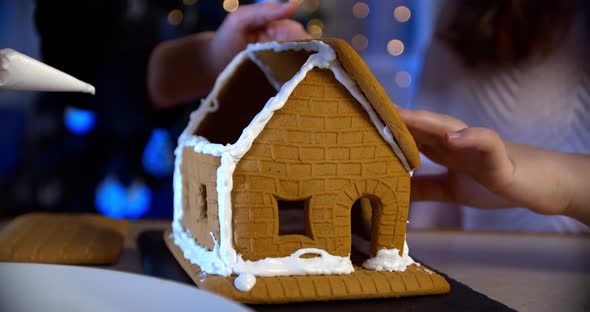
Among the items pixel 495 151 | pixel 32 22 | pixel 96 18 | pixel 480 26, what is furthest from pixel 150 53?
pixel 495 151

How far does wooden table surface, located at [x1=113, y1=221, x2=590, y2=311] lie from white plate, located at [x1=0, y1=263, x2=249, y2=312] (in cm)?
53

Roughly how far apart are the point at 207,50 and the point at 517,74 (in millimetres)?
659

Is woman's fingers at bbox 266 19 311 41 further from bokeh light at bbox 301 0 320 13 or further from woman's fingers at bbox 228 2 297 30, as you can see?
bokeh light at bbox 301 0 320 13

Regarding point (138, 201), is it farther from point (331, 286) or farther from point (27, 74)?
point (27, 74)

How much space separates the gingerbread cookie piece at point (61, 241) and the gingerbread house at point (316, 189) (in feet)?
0.79

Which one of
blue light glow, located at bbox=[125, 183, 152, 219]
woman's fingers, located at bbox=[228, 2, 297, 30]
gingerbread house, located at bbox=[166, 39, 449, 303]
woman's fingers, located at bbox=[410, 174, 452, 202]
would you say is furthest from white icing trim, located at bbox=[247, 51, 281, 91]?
blue light glow, located at bbox=[125, 183, 152, 219]

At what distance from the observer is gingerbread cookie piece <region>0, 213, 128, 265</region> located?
3.17 ft

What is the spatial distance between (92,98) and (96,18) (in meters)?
0.18

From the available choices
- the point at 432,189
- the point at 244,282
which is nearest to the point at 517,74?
the point at 432,189

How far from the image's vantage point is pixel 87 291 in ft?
1.47

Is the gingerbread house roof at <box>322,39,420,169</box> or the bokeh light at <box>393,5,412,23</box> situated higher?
the bokeh light at <box>393,5,412,23</box>

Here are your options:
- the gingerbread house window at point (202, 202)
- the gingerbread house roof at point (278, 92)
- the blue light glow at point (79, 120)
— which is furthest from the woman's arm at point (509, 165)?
the blue light glow at point (79, 120)

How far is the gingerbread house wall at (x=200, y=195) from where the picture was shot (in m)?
0.80

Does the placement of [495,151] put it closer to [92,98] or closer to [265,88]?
[265,88]
